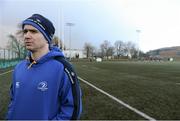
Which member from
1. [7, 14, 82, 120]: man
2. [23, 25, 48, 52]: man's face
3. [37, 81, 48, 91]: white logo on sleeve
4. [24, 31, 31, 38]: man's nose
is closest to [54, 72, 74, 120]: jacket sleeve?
[7, 14, 82, 120]: man

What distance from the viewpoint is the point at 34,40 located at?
3.33m

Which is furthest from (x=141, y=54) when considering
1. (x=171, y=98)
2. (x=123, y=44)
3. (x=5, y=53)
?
(x=171, y=98)

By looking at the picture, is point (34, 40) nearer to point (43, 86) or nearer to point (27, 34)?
point (27, 34)

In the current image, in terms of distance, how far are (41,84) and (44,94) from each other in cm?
8

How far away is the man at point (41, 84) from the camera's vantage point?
316cm

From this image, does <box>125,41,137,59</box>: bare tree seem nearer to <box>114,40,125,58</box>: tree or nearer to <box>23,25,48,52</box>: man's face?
<box>114,40,125,58</box>: tree

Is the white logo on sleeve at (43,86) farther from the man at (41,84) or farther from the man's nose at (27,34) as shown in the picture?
the man's nose at (27,34)

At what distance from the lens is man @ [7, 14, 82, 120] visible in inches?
124

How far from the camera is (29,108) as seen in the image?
3189 mm

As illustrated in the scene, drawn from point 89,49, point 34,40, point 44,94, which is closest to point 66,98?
point 44,94

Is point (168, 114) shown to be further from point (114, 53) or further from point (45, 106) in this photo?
point (114, 53)

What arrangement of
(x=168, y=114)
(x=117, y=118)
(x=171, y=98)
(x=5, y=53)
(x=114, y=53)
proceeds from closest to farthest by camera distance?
(x=117, y=118), (x=168, y=114), (x=171, y=98), (x=5, y=53), (x=114, y=53)

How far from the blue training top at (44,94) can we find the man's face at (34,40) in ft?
0.36

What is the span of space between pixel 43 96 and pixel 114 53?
17263cm
